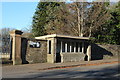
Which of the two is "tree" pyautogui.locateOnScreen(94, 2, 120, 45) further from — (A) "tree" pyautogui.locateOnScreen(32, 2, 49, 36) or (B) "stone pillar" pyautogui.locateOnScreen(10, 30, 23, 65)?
(B) "stone pillar" pyautogui.locateOnScreen(10, 30, 23, 65)

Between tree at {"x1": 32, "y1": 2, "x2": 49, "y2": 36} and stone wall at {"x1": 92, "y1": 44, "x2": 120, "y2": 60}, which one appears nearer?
stone wall at {"x1": 92, "y1": 44, "x2": 120, "y2": 60}

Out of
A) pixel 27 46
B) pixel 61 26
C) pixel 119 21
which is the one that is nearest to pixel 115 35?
pixel 119 21

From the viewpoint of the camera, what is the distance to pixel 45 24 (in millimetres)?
34531

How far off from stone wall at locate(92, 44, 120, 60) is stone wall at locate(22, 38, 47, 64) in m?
7.61

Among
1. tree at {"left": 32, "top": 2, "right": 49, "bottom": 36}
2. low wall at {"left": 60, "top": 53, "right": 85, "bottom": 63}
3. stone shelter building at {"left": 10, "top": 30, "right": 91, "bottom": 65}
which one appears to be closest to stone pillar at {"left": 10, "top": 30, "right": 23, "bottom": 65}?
stone shelter building at {"left": 10, "top": 30, "right": 91, "bottom": 65}

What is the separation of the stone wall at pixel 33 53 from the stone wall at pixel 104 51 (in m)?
7.61

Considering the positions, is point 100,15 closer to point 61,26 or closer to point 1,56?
point 61,26

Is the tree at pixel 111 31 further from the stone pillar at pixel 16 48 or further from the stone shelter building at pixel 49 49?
the stone pillar at pixel 16 48

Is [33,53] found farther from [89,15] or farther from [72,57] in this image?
[89,15]

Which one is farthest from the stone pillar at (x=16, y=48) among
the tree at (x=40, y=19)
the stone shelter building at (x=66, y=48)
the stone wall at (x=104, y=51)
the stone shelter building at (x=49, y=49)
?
the tree at (x=40, y=19)

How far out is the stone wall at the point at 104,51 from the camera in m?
24.5

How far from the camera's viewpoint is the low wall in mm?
19839

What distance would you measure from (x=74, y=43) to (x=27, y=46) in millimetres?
5719

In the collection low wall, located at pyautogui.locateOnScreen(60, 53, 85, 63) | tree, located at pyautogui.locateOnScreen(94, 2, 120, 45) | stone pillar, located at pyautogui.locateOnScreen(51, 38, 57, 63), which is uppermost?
tree, located at pyautogui.locateOnScreen(94, 2, 120, 45)
